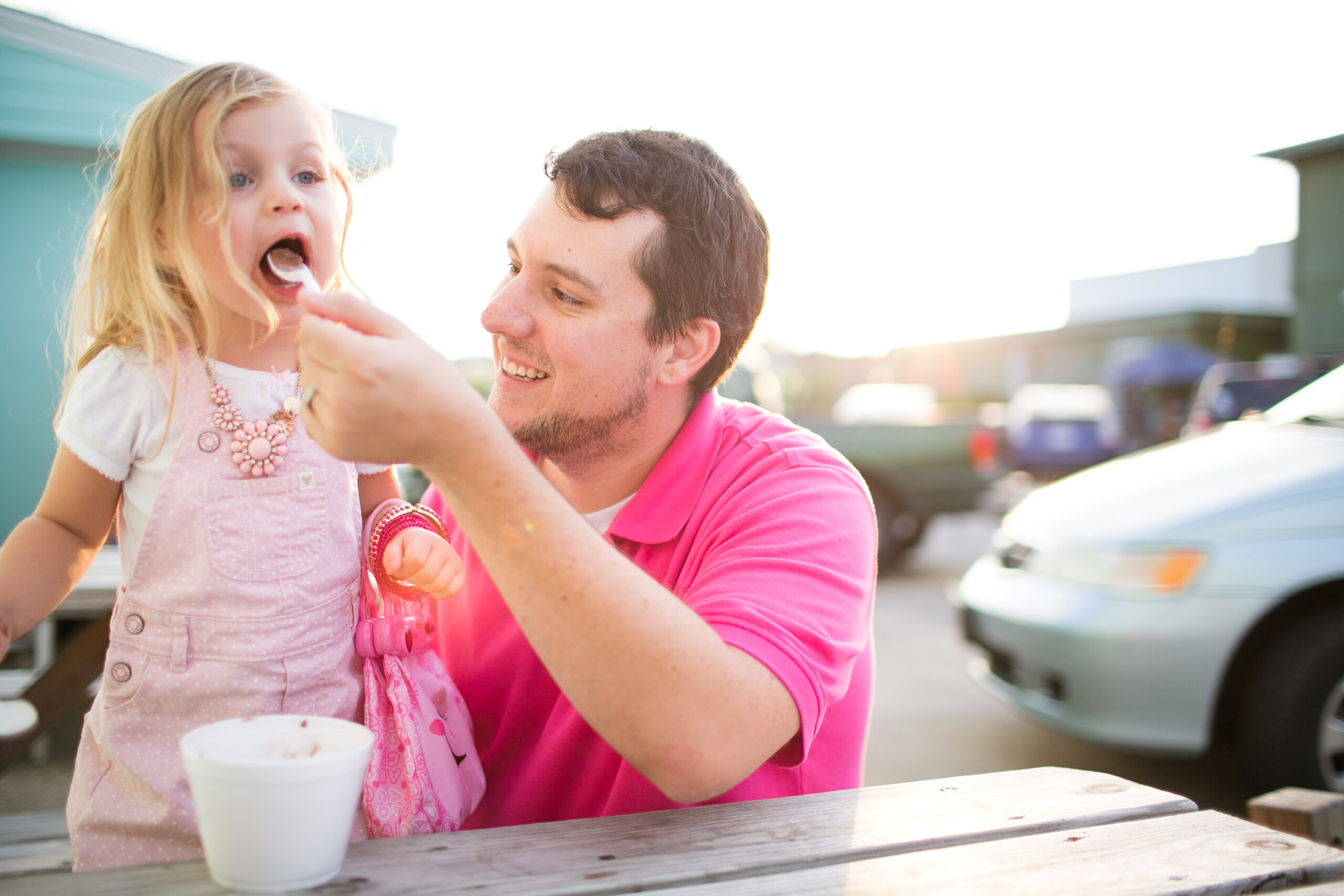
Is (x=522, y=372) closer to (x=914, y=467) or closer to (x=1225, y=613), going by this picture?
(x=1225, y=613)

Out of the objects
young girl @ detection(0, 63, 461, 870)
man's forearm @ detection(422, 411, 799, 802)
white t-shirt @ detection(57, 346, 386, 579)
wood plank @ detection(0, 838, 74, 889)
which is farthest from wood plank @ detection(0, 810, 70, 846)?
man's forearm @ detection(422, 411, 799, 802)

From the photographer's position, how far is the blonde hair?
136 centimetres

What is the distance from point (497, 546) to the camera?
1.00 m

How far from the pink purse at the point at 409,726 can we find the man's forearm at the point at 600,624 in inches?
15.3

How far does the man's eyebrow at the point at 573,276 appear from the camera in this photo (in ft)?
5.39

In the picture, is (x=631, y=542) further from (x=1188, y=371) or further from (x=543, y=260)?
(x=1188, y=371)

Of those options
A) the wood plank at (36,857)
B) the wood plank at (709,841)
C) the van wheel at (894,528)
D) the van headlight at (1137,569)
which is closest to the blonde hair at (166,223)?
the wood plank at (709,841)

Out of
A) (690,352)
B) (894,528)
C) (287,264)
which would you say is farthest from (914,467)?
(287,264)

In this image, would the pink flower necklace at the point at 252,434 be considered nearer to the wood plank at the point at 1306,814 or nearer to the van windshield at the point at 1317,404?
the wood plank at the point at 1306,814

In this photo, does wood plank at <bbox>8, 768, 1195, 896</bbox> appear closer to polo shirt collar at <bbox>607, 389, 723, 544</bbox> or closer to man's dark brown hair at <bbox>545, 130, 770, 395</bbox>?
polo shirt collar at <bbox>607, 389, 723, 544</bbox>

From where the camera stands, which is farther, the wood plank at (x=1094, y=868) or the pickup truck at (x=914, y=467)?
the pickup truck at (x=914, y=467)

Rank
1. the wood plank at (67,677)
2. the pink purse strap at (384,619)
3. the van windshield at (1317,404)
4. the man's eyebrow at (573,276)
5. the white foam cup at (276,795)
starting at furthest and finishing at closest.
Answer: the van windshield at (1317,404)
the wood plank at (67,677)
the man's eyebrow at (573,276)
the pink purse strap at (384,619)
the white foam cup at (276,795)

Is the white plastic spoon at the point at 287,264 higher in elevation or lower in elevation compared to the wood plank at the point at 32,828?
higher

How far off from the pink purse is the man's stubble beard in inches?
13.7
